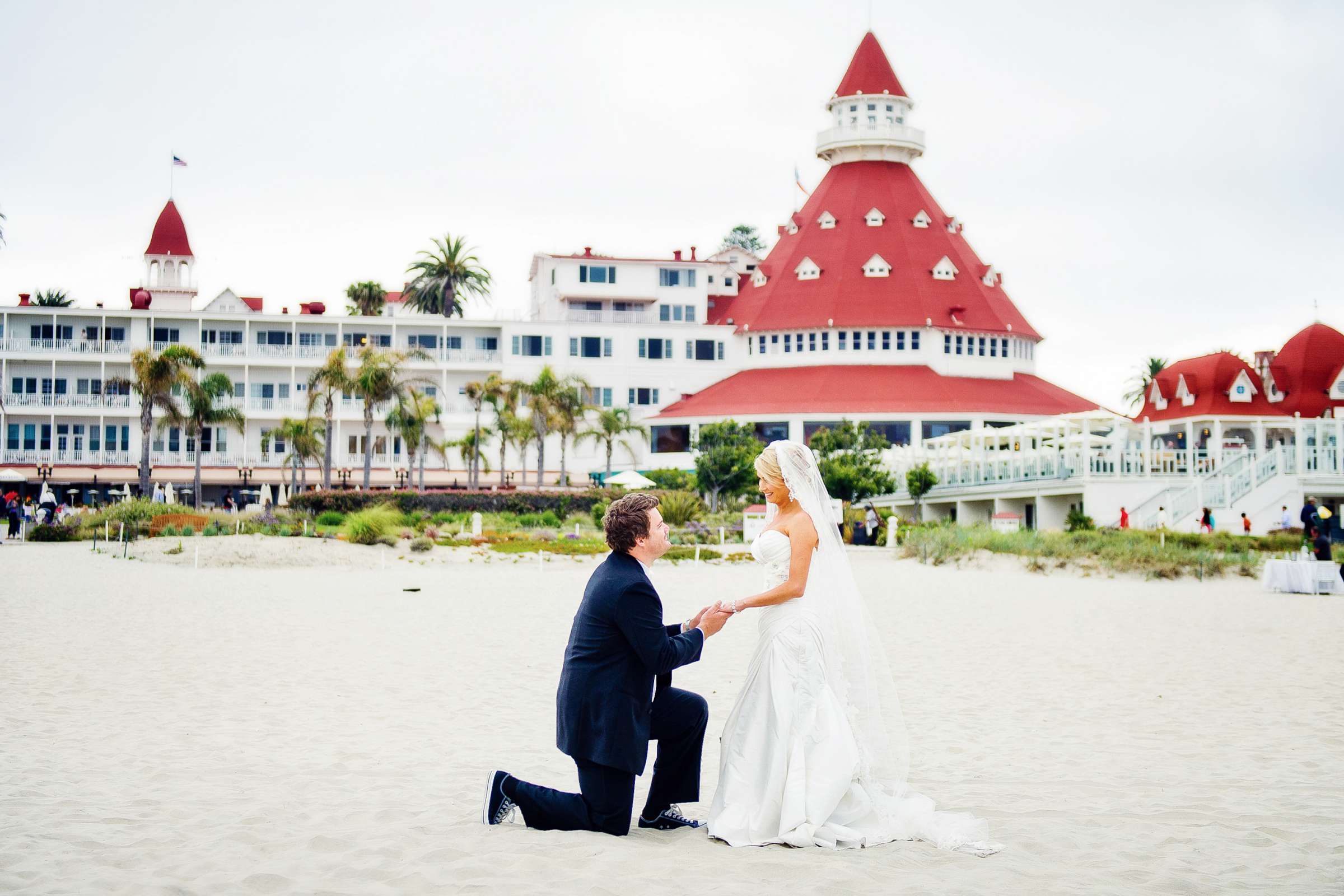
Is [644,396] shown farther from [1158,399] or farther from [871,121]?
[1158,399]

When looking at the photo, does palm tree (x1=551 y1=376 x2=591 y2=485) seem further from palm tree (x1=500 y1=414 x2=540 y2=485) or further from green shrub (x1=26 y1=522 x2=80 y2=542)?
green shrub (x1=26 y1=522 x2=80 y2=542)

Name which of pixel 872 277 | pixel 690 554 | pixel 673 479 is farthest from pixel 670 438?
pixel 690 554

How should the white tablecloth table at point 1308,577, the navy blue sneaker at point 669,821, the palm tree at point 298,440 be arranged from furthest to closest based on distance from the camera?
1. the palm tree at point 298,440
2. the white tablecloth table at point 1308,577
3. the navy blue sneaker at point 669,821

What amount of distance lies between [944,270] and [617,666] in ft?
202

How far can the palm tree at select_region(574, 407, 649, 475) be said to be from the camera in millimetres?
59562

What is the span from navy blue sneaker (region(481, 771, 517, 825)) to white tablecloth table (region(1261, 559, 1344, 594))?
19277 mm

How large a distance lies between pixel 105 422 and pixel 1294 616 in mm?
61079

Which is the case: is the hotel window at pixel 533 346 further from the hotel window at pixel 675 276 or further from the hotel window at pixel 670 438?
the hotel window at pixel 675 276

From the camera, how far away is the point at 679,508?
3828 centimetres

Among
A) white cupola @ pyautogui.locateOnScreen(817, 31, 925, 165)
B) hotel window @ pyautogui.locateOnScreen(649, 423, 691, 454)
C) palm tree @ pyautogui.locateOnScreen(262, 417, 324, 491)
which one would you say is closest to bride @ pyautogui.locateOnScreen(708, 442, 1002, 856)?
palm tree @ pyautogui.locateOnScreen(262, 417, 324, 491)

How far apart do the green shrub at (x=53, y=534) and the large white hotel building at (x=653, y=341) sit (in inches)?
932

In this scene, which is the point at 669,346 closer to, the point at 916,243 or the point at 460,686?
the point at 916,243

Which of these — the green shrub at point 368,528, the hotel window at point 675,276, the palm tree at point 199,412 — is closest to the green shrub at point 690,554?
the green shrub at point 368,528

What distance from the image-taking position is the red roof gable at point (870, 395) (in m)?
58.7
